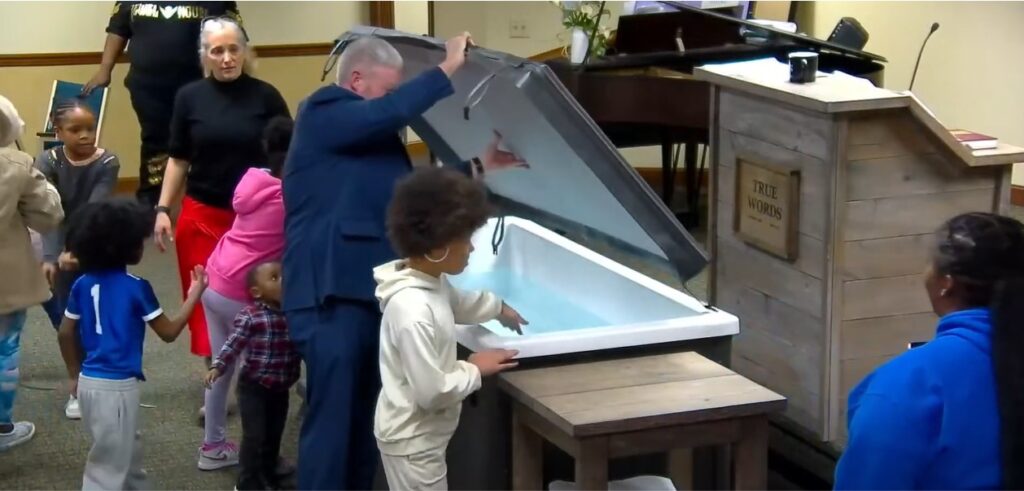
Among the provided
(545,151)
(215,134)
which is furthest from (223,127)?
(545,151)

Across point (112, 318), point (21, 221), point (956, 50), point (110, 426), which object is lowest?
point (110, 426)

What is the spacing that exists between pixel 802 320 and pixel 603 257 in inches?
23.6

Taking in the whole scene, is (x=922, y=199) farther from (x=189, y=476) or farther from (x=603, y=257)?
(x=189, y=476)

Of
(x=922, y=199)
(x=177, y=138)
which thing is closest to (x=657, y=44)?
(x=177, y=138)

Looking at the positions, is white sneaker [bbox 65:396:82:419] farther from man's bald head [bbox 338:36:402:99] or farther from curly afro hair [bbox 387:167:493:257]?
curly afro hair [bbox 387:167:493:257]

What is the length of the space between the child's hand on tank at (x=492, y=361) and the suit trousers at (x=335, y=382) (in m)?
0.42

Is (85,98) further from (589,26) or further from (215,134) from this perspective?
(589,26)

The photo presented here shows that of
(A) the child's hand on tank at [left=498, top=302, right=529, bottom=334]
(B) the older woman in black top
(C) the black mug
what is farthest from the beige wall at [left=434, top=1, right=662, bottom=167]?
(A) the child's hand on tank at [left=498, top=302, right=529, bottom=334]

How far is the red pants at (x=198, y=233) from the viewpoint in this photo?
12.1ft

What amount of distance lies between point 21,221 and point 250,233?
0.64 m

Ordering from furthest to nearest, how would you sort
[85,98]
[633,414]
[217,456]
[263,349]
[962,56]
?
[962,56] < [85,98] < [217,456] < [263,349] < [633,414]

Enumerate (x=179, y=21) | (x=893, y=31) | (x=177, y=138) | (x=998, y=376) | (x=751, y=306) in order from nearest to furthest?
(x=998, y=376)
(x=751, y=306)
(x=177, y=138)
(x=179, y=21)
(x=893, y=31)

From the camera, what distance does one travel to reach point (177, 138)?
372cm

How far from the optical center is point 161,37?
4.91 meters
